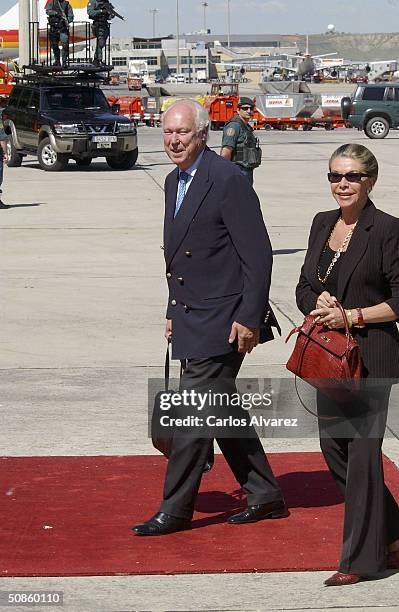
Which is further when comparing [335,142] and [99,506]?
[335,142]

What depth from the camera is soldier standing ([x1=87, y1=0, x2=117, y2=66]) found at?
107 feet

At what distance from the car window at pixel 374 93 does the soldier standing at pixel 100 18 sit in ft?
41.1

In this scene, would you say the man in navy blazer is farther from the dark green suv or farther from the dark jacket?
the dark green suv

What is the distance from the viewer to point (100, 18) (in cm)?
3278

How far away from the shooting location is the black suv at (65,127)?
1070 inches

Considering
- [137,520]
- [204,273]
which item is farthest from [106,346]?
[204,273]

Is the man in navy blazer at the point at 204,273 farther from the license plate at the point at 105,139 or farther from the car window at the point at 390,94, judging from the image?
the car window at the point at 390,94

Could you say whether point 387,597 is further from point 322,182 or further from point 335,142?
point 335,142

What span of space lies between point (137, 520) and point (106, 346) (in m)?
3.97

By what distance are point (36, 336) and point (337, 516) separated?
472 centimetres

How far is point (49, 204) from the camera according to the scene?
835 inches

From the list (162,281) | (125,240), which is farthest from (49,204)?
(162,281)

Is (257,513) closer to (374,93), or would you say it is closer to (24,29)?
(24,29)

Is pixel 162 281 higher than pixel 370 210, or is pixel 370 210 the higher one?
pixel 370 210
